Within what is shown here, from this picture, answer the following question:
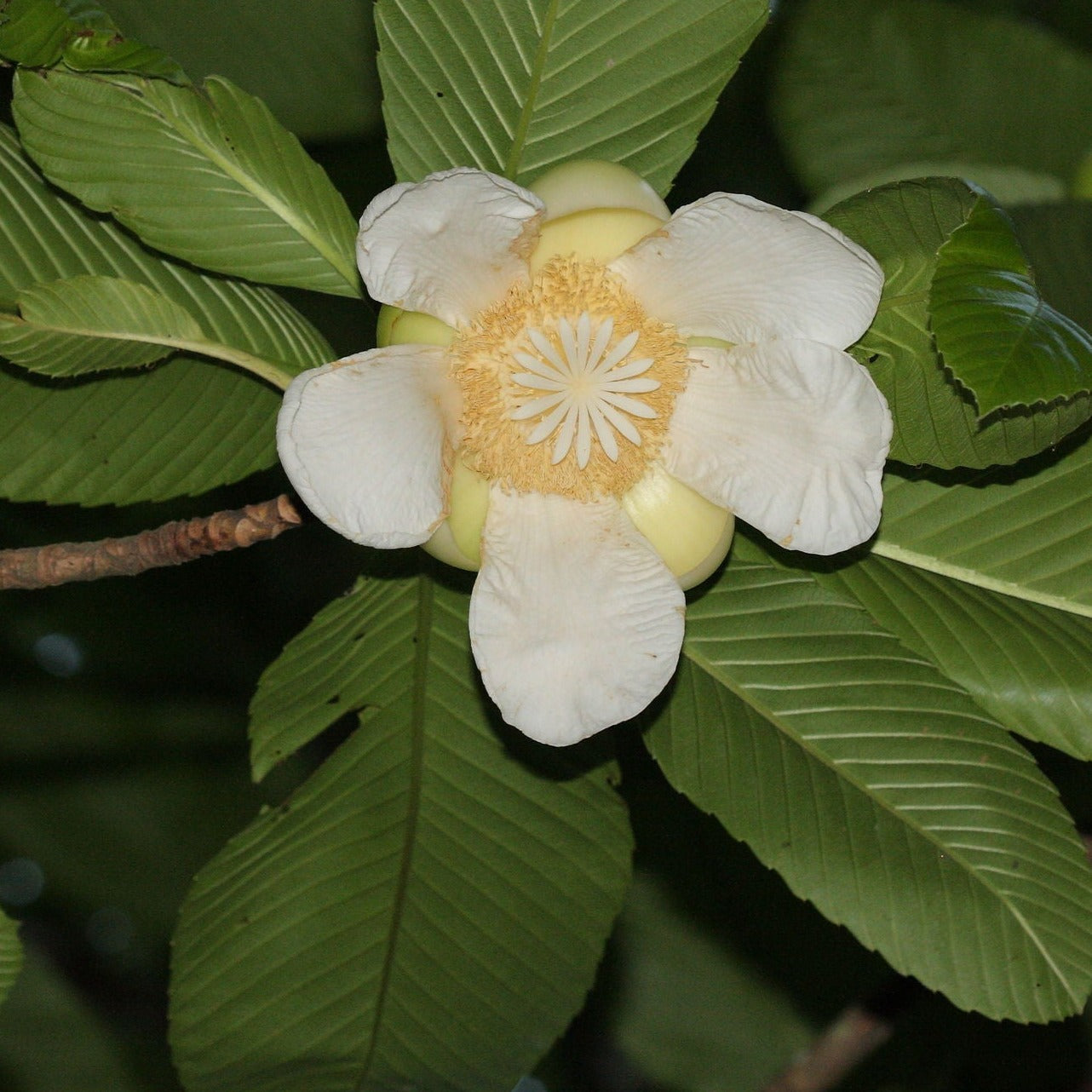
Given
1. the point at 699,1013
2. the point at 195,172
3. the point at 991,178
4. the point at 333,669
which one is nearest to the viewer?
the point at 195,172

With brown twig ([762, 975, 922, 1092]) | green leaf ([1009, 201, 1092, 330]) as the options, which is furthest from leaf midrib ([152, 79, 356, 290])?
brown twig ([762, 975, 922, 1092])

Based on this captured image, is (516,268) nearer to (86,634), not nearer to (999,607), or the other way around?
(999,607)

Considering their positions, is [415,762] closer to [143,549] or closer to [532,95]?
[143,549]

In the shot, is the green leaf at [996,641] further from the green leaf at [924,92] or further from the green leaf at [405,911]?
the green leaf at [924,92]

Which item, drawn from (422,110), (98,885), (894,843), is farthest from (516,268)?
(98,885)

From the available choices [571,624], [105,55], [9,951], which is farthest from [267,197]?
[9,951]

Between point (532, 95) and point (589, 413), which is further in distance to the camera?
point (532, 95)

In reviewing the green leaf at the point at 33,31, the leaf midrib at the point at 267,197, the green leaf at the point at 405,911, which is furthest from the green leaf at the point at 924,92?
the green leaf at the point at 33,31
